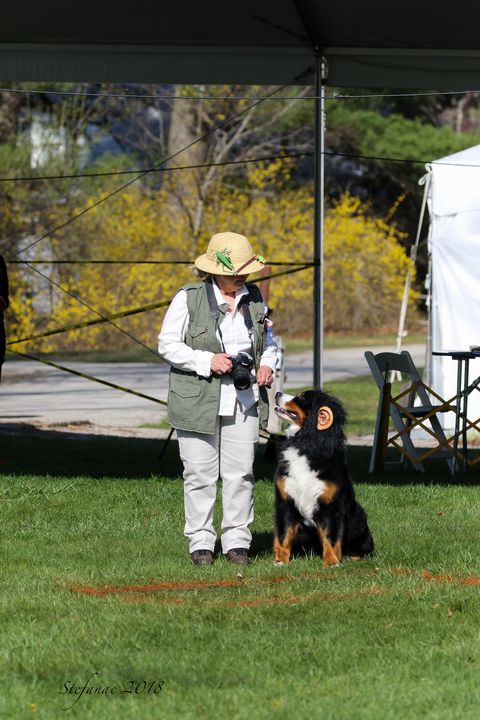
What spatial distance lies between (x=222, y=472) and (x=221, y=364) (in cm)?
64

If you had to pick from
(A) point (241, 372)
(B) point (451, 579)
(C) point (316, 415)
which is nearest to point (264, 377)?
(A) point (241, 372)

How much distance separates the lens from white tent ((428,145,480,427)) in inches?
571

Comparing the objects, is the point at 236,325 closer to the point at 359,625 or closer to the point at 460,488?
the point at 359,625

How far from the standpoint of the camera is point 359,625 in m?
5.57

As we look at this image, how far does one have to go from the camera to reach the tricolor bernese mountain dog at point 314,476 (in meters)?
6.65

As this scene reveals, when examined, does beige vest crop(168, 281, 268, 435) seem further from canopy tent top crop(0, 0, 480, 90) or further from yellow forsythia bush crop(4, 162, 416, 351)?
yellow forsythia bush crop(4, 162, 416, 351)

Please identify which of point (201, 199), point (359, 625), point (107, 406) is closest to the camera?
point (359, 625)

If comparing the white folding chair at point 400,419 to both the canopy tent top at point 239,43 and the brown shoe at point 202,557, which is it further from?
the brown shoe at point 202,557

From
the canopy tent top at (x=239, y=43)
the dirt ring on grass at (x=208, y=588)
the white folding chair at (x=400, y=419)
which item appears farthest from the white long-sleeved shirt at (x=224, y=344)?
the white folding chair at (x=400, y=419)

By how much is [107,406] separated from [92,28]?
7.33 metres

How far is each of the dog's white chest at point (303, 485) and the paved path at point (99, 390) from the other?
7867 mm

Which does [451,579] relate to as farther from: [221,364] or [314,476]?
[221,364]

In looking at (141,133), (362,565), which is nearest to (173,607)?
(362,565)

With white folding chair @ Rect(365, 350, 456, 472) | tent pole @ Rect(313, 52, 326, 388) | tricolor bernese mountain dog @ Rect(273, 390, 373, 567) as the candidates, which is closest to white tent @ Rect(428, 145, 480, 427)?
white folding chair @ Rect(365, 350, 456, 472)
